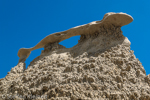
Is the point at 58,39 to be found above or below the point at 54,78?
above

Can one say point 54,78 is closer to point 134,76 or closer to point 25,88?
point 25,88

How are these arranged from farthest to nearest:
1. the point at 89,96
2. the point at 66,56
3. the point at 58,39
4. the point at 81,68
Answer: the point at 58,39, the point at 66,56, the point at 81,68, the point at 89,96

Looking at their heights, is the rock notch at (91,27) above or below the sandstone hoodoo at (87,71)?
above

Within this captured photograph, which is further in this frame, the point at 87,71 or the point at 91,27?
the point at 91,27

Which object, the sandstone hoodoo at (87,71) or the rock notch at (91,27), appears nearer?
the sandstone hoodoo at (87,71)

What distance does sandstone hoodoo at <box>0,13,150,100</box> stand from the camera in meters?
5.17

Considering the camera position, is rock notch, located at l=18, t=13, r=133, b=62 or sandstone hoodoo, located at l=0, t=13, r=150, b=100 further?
rock notch, located at l=18, t=13, r=133, b=62

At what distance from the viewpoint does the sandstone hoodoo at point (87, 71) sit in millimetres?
5168

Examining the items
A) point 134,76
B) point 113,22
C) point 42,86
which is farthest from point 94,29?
point 42,86

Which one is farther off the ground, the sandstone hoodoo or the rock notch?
the rock notch

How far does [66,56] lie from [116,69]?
2.18 meters

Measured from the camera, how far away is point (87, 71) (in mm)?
5777

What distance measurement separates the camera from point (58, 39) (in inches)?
318

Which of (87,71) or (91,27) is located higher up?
(91,27)
